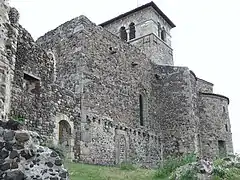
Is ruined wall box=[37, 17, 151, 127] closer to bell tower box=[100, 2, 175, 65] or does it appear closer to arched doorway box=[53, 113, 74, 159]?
arched doorway box=[53, 113, 74, 159]

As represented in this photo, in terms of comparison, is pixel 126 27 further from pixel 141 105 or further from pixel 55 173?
pixel 55 173

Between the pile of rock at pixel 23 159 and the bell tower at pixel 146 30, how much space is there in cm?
2519

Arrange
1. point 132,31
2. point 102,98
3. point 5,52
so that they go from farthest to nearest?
point 132,31
point 102,98
point 5,52

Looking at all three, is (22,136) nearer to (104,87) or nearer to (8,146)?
(8,146)

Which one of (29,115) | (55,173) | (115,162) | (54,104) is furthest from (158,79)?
(55,173)

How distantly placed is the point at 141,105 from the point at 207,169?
11.7m

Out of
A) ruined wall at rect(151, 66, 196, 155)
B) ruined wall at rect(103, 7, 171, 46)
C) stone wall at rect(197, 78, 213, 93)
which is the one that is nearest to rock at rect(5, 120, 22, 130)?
ruined wall at rect(151, 66, 196, 155)

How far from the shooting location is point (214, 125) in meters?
25.1

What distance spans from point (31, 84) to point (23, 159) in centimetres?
797

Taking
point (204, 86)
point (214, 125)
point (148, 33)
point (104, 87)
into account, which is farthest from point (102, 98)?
point (148, 33)

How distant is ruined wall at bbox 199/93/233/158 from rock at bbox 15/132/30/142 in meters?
18.8

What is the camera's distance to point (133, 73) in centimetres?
2144

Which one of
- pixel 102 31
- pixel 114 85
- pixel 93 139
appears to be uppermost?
pixel 102 31

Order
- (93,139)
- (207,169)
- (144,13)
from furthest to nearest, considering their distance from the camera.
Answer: (144,13)
(93,139)
(207,169)
